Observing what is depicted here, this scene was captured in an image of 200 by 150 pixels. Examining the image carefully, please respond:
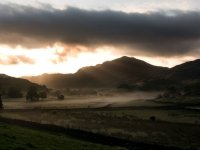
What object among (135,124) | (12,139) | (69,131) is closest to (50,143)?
(12,139)

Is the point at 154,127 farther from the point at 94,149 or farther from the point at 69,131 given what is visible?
the point at 94,149

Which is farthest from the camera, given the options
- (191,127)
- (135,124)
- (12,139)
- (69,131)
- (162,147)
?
(135,124)

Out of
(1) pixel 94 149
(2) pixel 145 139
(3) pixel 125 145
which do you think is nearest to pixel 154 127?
(2) pixel 145 139

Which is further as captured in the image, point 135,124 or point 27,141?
point 135,124

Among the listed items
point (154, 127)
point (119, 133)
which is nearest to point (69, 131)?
point (119, 133)

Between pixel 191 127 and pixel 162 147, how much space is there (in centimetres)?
2500

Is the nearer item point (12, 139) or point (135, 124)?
point (12, 139)

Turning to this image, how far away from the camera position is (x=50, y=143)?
3809 centimetres

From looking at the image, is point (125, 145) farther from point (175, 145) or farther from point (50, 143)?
point (50, 143)

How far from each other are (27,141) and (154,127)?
140 feet

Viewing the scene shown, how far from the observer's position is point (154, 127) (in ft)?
247

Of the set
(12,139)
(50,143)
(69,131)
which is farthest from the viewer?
(69,131)

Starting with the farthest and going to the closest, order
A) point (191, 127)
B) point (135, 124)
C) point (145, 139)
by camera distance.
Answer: point (135, 124)
point (191, 127)
point (145, 139)

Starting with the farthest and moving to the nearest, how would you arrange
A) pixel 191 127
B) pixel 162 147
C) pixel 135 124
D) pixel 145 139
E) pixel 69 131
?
1. pixel 135 124
2. pixel 191 127
3. pixel 69 131
4. pixel 145 139
5. pixel 162 147
